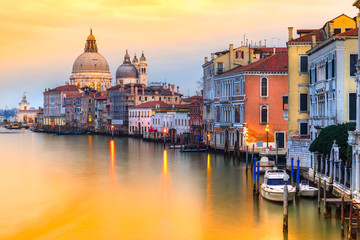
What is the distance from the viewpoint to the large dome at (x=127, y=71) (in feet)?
392

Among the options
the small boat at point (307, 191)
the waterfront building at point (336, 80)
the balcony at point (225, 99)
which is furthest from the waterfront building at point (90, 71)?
the small boat at point (307, 191)

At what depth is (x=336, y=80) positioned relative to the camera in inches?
863

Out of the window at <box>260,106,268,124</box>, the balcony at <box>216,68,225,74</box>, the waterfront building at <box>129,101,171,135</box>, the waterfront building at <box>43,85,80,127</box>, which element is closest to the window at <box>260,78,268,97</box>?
the window at <box>260,106,268,124</box>

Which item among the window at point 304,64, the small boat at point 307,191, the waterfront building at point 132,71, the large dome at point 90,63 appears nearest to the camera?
the small boat at point 307,191

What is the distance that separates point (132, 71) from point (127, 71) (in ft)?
3.37

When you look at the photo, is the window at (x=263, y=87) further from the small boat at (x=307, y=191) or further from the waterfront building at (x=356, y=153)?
the waterfront building at (x=356, y=153)

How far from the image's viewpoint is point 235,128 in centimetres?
3994

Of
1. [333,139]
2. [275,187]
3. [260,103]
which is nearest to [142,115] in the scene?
[260,103]

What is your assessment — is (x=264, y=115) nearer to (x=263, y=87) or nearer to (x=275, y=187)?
(x=263, y=87)

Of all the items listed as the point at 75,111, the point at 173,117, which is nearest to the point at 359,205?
the point at 173,117

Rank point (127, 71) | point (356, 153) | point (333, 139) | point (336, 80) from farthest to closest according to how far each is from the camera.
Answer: point (127, 71), point (336, 80), point (333, 139), point (356, 153)

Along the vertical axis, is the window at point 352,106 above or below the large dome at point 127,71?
below

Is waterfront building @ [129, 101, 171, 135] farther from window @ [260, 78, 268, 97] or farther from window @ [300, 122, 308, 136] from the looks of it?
window @ [300, 122, 308, 136]

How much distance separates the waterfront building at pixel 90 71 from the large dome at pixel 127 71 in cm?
2100
